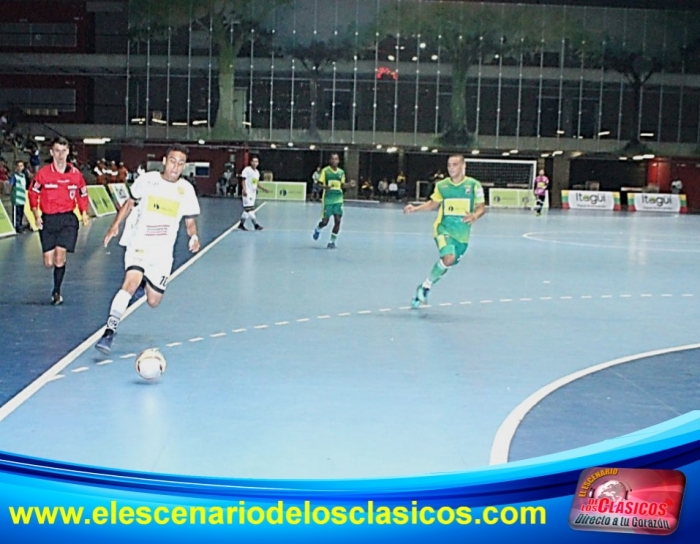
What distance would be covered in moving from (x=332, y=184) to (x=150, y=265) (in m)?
12.9

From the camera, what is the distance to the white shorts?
31.9ft

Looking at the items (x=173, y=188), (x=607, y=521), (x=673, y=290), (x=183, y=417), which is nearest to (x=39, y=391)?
(x=183, y=417)

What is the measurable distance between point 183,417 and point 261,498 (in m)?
4.33

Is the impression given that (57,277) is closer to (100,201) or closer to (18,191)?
(18,191)

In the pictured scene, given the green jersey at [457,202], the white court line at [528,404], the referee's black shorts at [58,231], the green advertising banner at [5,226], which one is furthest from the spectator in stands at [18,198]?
the white court line at [528,404]

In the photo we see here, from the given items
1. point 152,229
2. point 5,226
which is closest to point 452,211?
point 152,229

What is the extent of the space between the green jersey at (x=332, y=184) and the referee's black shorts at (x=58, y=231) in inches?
393

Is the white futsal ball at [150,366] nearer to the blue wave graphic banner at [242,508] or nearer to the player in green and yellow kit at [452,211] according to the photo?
the blue wave graphic banner at [242,508]

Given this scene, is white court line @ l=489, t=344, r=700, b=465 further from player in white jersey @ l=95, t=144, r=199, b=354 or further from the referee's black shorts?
the referee's black shorts

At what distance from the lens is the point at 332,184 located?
73.7 ft

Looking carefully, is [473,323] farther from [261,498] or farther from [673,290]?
[261,498]

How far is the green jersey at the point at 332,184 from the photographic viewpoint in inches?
883

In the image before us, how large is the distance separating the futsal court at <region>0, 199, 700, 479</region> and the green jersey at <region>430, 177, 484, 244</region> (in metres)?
1.04

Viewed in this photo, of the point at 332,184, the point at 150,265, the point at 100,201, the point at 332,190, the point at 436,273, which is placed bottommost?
the point at 100,201
